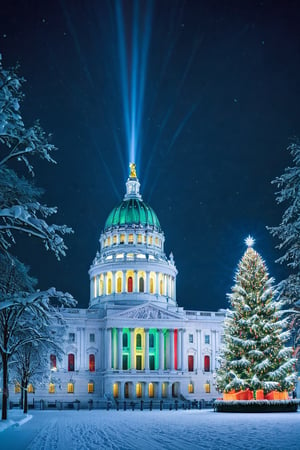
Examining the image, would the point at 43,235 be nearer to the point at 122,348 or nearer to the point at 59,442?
the point at 59,442

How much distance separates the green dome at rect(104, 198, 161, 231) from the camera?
5108 inches

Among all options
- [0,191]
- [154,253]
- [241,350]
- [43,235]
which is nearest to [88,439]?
[43,235]

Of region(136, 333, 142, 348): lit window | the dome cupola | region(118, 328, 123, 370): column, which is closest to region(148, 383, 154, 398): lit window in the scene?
region(118, 328, 123, 370): column

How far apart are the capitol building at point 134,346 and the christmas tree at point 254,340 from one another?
50426mm

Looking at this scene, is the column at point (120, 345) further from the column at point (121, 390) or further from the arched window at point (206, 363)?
the arched window at point (206, 363)

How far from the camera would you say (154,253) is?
418 ft

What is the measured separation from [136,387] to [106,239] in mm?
34711

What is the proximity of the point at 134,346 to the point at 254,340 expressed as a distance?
61.8 metres

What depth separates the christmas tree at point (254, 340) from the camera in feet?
157

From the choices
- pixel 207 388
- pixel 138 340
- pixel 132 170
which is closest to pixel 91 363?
pixel 138 340

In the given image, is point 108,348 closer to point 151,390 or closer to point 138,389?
point 138,389

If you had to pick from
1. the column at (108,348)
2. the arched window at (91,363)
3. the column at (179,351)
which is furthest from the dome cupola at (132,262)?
the arched window at (91,363)

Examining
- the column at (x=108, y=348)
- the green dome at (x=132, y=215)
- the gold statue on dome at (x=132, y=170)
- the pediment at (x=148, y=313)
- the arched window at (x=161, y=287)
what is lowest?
A: the column at (x=108, y=348)

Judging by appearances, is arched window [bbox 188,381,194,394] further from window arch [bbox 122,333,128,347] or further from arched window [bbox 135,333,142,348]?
window arch [bbox 122,333,128,347]
